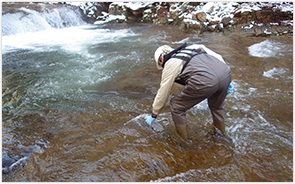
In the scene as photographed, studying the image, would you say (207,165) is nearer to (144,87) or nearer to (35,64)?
(144,87)

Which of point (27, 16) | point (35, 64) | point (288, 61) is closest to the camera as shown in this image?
point (288, 61)

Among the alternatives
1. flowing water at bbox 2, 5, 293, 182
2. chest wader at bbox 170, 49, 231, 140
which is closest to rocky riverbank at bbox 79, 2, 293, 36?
flowing water at bbox 2, 5, 293, 182

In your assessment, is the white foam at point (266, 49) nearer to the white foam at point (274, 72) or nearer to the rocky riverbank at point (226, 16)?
the white foam at point (274, 72)

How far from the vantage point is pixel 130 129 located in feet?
9.54

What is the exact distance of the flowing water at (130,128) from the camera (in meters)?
2.13

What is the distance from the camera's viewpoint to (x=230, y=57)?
21.1ft

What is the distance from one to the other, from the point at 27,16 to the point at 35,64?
9.62 m

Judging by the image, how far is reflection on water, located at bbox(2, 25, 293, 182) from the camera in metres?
2.13

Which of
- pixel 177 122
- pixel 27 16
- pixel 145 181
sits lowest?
pixel 145 181

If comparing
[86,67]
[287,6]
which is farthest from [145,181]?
[287,6]

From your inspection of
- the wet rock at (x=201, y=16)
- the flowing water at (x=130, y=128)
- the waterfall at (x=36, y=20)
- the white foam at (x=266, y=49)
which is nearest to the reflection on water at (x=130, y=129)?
the flowing water at (x=130, y=128)

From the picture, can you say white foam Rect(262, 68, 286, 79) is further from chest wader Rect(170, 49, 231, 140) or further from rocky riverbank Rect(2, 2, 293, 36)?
rocky riverbank Rect(2, 2, 293, 36)

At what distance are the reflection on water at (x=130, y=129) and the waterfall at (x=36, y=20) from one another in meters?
8.30

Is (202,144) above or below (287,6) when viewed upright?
below
